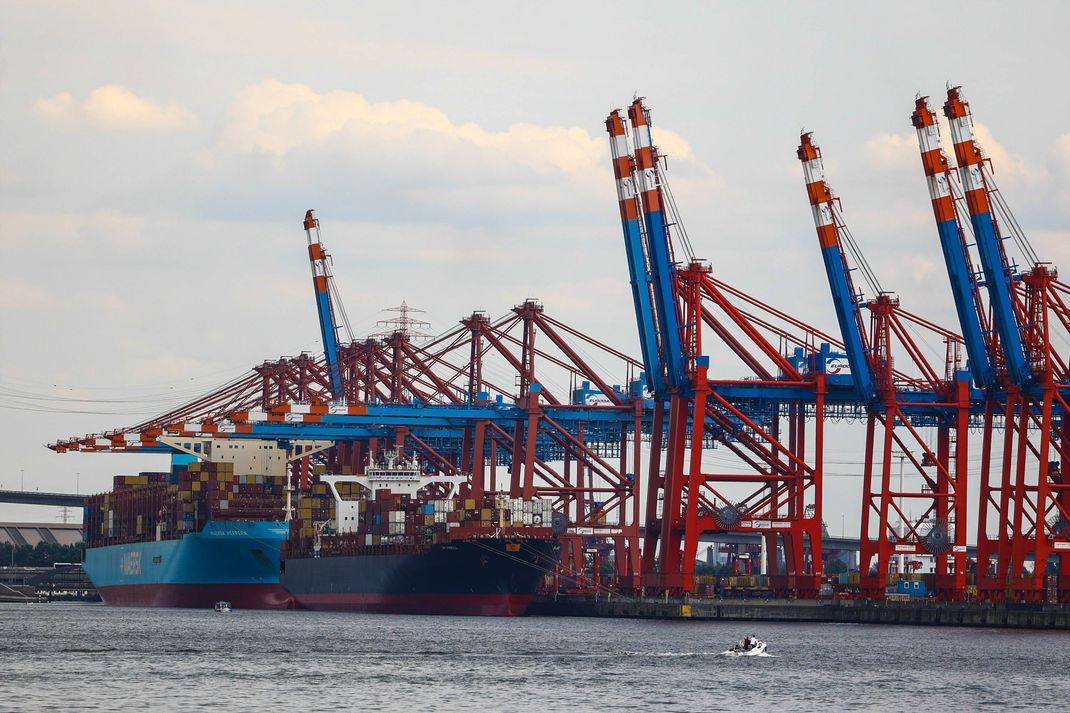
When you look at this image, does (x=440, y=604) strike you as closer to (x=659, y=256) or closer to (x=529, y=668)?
(x=659, y=256)

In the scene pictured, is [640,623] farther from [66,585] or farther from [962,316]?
[66,585]

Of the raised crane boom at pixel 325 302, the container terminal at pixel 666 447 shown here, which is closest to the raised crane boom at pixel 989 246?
the container terminal at pixel 666 447

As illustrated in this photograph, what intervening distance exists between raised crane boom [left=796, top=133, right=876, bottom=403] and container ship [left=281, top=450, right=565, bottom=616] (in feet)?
62.6

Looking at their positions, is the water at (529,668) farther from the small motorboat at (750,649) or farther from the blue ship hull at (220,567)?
the blue ship hull at (220,567)

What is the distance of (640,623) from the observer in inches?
3570

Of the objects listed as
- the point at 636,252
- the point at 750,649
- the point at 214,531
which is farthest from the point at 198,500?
the point at 750,649

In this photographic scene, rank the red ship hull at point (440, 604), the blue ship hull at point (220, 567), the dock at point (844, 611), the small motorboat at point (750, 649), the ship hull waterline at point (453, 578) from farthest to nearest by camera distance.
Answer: the blue ship hull at point (220, 567) < the red ship hull at point (440, 604) < the ship hull waterline at point (453, 578) < the dock at point (844, 611) < the small motorboat at point (750, 649)

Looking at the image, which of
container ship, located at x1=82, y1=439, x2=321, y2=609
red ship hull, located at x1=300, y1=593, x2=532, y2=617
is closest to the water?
red ship hull, located at x1=300, y1=593, x2=532, y2=617

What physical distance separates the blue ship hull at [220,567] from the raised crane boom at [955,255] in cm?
4646

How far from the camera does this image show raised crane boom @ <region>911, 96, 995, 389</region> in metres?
85.6

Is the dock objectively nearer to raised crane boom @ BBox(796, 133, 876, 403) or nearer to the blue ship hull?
raised crane boom @ BBox(796, 133, 876, 403)

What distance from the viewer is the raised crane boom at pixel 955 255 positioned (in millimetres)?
85562

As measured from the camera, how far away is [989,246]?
83.8 meters

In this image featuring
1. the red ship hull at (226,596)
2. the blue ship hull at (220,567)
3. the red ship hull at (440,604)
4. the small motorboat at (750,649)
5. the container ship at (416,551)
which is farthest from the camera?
the red ship hull at (226,596)
